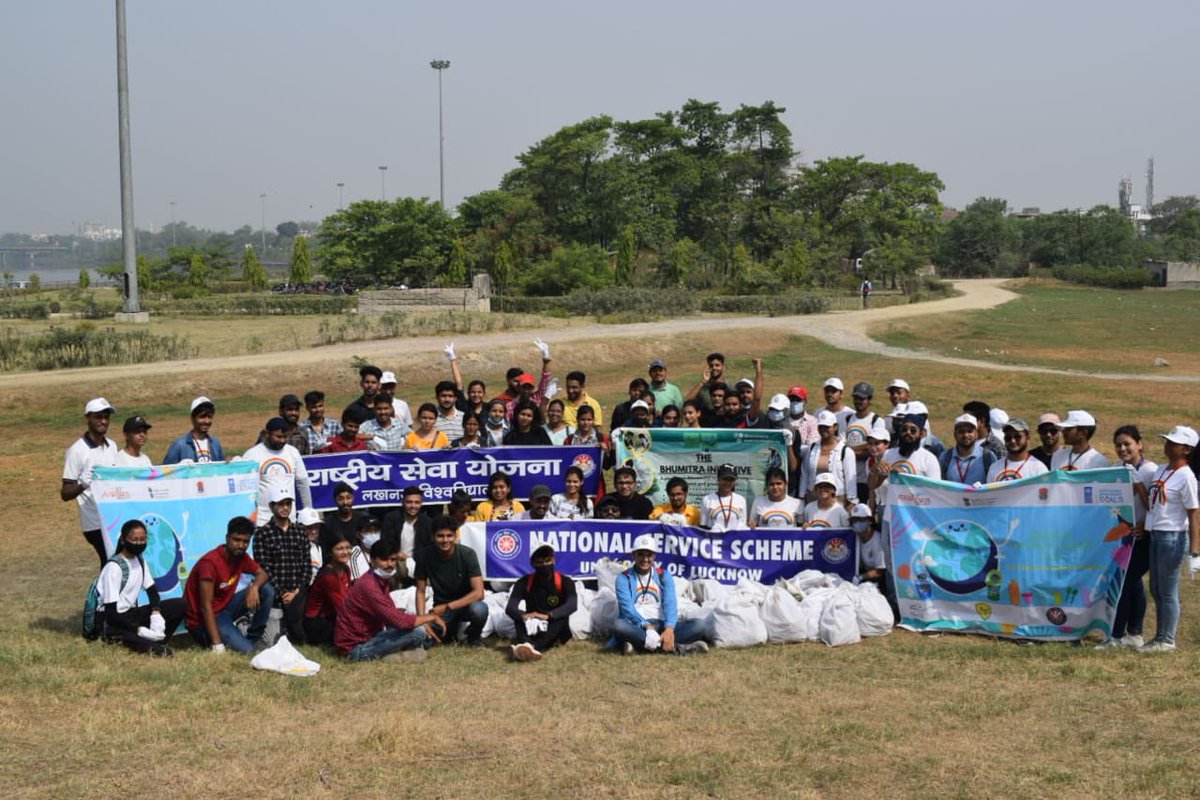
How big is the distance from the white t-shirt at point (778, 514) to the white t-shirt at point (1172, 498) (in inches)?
109

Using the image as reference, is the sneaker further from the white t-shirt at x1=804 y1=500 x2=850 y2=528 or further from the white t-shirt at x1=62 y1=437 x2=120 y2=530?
the white t-shirt at x1=804 y1=500 x2=850 y2=528

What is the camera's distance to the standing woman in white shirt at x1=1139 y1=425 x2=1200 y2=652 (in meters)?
8.32

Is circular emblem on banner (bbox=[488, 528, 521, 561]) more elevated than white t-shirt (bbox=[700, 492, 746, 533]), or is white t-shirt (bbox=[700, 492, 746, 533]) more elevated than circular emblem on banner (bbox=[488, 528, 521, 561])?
white t-shirt (bbox=[700, 492, 746, 533])

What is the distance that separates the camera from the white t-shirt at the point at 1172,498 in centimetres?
828

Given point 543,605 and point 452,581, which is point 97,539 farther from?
point 543,605

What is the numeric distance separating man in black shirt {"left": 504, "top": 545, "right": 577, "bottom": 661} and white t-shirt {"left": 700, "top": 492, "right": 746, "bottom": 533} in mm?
1470

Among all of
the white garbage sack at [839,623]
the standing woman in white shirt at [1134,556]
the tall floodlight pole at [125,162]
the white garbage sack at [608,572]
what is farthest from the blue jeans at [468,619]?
the tall floodlight pole at [125,162]

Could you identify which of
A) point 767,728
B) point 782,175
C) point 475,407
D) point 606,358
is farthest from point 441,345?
point 782,175

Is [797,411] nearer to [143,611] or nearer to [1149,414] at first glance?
[143,611]

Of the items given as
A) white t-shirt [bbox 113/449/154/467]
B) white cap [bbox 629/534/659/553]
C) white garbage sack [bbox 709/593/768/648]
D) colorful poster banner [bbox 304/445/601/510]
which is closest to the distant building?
colorful poster banner [bbox 304/445/601/510]

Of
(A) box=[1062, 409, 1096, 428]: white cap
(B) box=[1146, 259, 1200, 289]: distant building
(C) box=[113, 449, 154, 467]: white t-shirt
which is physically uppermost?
(B) box=[1146, 259, 1200, 289]: distant building

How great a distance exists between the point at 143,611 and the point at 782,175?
7998 centimetres

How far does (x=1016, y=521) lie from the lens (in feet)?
30.0

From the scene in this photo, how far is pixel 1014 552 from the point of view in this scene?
915cm
